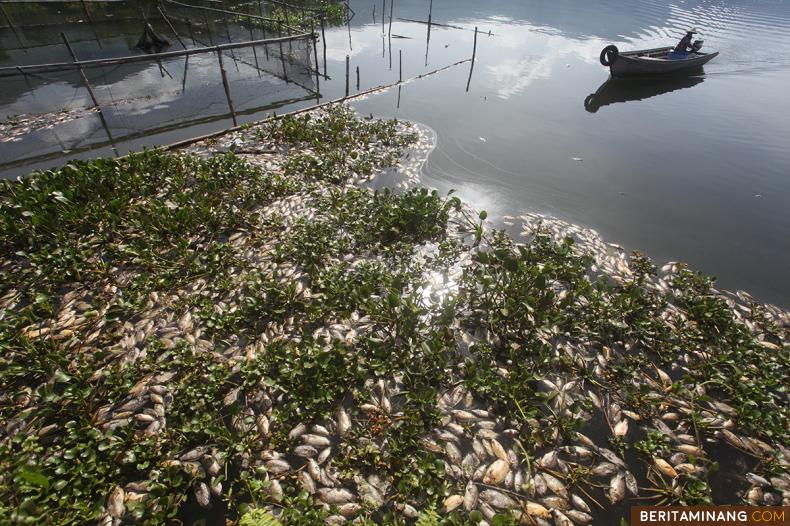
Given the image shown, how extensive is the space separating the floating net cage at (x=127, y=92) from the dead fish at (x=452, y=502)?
1293cm

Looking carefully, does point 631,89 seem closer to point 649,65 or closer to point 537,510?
point 649,65

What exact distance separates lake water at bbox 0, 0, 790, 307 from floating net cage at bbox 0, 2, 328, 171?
100 millimetres

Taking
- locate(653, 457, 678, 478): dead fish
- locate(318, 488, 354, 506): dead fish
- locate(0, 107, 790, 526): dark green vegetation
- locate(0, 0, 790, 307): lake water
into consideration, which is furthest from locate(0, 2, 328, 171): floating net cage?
locate(653, 457, 678, 478): dead fish

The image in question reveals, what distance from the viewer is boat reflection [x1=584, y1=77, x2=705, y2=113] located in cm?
1897

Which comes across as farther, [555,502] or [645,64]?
[645,64]

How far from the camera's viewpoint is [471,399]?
527 cm

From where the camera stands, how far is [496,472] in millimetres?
4492

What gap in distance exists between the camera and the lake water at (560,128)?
9.72 meters

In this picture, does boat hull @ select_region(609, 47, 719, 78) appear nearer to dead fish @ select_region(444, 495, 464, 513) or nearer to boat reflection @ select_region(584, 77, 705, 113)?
boat reflection @ select_region(584, 77, 705, 113)

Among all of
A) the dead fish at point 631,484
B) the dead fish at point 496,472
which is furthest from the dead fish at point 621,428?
the dead fish at point 496,472

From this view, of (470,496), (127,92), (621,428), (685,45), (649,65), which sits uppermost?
(685,45)

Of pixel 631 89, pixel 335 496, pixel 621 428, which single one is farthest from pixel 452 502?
pixel 631 89

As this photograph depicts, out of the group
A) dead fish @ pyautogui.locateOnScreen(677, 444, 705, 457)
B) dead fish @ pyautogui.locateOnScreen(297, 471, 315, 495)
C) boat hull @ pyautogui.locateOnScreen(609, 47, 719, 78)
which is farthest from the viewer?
boat hull @ pyautogui.locateOnScreen(609, 47, 719, 78)

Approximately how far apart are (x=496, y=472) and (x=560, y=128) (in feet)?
48.4
